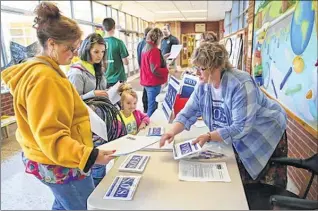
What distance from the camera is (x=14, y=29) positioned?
4523mm

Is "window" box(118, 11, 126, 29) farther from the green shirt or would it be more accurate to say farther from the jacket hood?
the jacket hood

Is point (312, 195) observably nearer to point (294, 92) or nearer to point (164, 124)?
point (294, 92)

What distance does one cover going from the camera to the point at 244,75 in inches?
55.6

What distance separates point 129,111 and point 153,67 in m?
1.51

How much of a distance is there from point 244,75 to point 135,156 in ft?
2.40

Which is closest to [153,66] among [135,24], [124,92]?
[124,92]

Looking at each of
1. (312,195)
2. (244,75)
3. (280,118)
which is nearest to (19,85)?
(244,75)

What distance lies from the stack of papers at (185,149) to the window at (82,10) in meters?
6.27

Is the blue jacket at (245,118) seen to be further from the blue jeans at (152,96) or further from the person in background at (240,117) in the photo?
the blue jeans at (152,96)

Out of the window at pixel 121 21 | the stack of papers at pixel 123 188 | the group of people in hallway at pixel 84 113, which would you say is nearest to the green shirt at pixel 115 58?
the group of people in hallway at pixel 84 113

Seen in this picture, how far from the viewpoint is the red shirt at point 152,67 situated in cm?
328

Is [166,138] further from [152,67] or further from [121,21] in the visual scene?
[121,21]

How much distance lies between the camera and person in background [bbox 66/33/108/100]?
1.80 metres

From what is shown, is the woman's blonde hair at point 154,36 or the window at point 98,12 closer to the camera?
the woman's blonde hair at point 154,36
